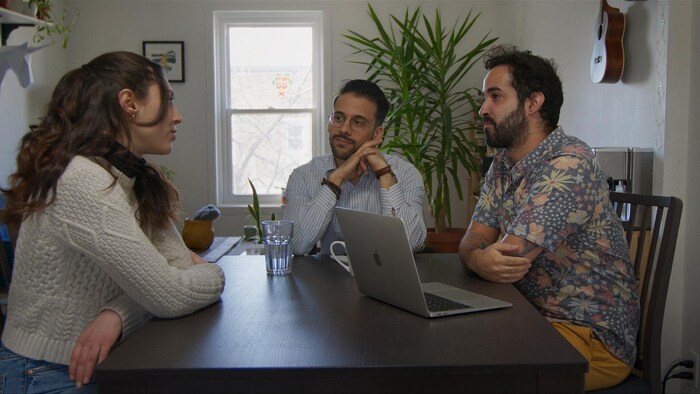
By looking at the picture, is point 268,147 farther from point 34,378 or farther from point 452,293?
point 34,378

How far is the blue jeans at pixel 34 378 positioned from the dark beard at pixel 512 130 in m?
1.20

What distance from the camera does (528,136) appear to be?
1.88m

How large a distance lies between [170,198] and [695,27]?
201 cm

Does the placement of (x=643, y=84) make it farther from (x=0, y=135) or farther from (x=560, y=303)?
(x=0, y=135)

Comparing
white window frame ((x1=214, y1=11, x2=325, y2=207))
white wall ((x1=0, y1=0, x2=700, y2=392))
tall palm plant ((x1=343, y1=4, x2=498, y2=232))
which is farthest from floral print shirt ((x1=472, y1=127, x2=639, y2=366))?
white window frame ((x1=214, y1=11, x2=325, y2=207))

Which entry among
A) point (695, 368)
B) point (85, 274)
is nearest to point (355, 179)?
point (85, 274)

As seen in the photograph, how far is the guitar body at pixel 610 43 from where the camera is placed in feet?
9.33

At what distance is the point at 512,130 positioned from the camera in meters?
1.88

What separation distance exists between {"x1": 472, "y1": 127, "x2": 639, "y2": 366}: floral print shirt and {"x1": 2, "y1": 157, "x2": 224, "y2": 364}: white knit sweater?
0.80m

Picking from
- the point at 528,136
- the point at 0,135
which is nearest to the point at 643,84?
the point at 528,136

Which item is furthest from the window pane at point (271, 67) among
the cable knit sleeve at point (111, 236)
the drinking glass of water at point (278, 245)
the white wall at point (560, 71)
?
the cable knit sleeve at point (111, 236)

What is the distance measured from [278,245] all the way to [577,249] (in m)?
0.75

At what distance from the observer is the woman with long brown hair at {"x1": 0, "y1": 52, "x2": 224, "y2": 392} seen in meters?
1.19

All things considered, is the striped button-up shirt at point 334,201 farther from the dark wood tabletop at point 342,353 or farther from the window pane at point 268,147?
the window pane at point 268,147
